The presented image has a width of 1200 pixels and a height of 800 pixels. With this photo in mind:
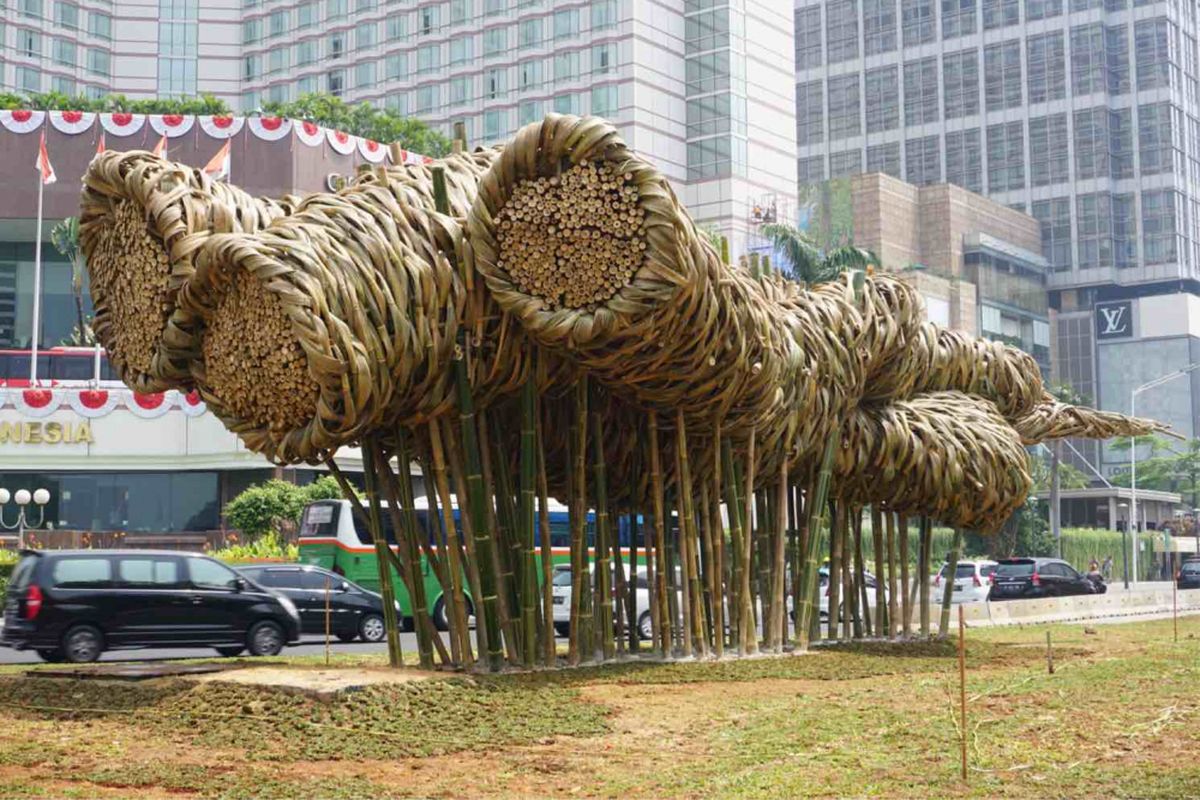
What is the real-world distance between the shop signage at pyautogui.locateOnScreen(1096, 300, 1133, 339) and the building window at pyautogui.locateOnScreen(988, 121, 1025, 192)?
30.9 feet

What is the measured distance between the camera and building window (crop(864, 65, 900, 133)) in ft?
310

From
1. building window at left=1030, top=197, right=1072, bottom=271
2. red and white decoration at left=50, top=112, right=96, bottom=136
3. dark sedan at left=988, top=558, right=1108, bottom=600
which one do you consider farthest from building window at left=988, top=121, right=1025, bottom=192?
dark sedan at left=988, top=558, right=1108, bottom=600

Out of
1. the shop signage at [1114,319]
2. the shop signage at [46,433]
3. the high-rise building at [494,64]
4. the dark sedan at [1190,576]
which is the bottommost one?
the dark sedan at [1190,576]

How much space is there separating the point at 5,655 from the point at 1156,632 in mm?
15601

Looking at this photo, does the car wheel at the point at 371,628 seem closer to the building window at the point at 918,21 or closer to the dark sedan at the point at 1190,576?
the dark sedan at the point at 1190,576

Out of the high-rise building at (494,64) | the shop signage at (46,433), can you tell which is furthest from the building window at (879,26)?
the shop signage at (46,433)

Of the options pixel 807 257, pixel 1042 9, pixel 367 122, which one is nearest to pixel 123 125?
pixel 367 122

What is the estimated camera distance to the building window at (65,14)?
75.2 m

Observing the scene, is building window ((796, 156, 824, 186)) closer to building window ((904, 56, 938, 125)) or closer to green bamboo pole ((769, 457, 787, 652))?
building window ((904, 56, 938, 125))

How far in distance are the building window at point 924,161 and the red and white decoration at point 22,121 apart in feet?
196

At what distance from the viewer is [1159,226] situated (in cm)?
8600

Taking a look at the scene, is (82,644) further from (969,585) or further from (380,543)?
(969,585)

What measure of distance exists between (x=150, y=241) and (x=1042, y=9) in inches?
3429

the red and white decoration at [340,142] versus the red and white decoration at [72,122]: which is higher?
the red and white decoration at [72,122]
